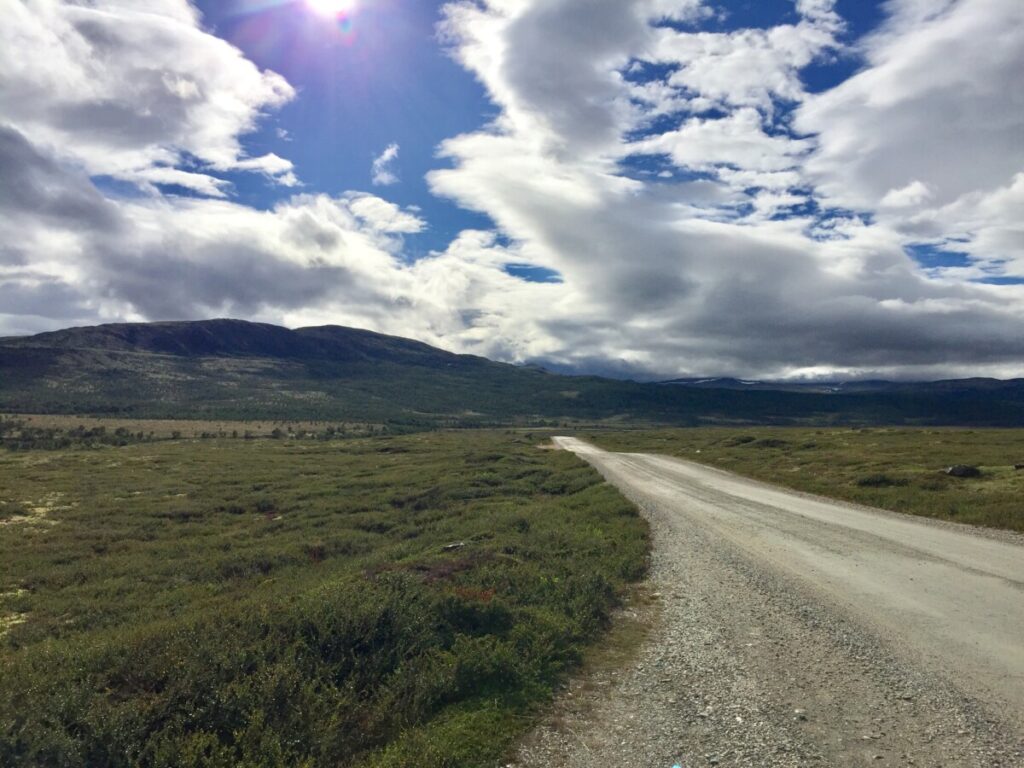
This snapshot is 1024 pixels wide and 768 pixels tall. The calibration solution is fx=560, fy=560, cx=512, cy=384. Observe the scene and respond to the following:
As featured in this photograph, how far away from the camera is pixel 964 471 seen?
30766mm

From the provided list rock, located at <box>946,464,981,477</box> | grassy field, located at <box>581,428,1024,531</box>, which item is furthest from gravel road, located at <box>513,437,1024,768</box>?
rock, located at <box>946,464,981,477</box>

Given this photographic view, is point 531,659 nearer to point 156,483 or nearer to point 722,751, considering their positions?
point 722,751

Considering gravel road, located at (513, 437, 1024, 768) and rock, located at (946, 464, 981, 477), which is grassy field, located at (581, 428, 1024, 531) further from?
gravel road, located at (513, 437, 1024, 768)

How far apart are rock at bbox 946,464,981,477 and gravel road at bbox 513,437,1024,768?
1519 centimetres

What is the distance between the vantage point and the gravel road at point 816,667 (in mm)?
7184

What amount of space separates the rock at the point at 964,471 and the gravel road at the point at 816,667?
15192mm

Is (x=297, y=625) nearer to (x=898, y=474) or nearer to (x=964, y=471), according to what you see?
→ (x=898, y=474)

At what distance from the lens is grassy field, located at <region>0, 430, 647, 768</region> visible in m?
7.08

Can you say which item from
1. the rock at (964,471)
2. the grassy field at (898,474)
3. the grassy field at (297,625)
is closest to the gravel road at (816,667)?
the grassy field at (297,625)

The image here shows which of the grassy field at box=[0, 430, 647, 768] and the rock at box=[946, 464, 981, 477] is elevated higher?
the rock at box=[946, 464, 981, 477]

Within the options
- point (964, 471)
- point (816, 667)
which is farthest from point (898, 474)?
point (816, 667)

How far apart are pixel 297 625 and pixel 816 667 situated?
8943 millimetres

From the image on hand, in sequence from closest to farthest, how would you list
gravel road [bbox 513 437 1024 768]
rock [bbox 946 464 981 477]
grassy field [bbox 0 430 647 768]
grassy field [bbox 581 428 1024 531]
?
1. grassy field [bbox 0 430 647 768]
2. gravel road [bbox 513 437 1024 768]
3. grassy field [bbox 581 428 1024 531]
4. rock [bbox 946 464 981 477]

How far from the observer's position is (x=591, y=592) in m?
13.1
